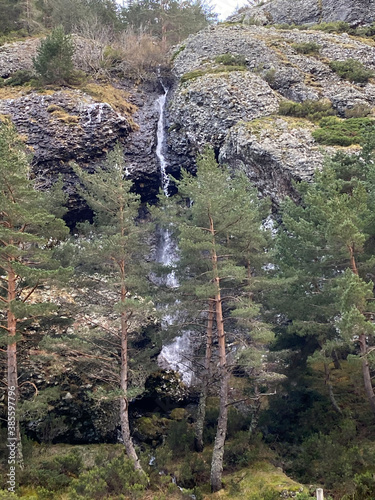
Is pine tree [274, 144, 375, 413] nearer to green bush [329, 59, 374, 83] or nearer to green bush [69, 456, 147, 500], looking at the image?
green bush [69, 456, 147, 500]

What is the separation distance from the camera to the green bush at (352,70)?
25031 mm

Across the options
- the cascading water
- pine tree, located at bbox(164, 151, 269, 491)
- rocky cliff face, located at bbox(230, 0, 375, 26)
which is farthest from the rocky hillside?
rocky cliff face, located at bbox(230, 0, 375, 26)

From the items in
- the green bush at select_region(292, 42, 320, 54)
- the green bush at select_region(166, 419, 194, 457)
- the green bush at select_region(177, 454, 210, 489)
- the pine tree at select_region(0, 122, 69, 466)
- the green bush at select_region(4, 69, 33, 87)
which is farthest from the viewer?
the green bush at select_region(292, 42, 320, 54)

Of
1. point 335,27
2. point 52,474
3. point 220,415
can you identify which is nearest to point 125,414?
point 52,474

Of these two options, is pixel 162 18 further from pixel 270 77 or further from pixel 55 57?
pixel 55 57

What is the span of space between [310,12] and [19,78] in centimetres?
2987

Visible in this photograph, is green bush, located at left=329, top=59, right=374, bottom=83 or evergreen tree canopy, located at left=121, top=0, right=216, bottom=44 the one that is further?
evergreen tree canopy, located at left=121, top=0, right=216, bottom=44

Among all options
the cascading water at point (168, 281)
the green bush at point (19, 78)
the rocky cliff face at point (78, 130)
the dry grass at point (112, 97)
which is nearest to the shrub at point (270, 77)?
the cascading water at point (168, 281)

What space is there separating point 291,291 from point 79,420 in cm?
879

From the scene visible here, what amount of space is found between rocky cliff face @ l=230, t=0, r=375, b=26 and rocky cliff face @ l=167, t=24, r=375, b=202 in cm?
631

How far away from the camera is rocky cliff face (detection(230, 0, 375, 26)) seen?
35.0 metres

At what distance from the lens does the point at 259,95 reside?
77.4 feet

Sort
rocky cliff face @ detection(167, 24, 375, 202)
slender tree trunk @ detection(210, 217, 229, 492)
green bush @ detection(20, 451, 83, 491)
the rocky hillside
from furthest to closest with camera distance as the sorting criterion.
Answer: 1. the rocky hillside
2. rocky cliff face @ detection(167, 24, 375, 202)
3. slender tree trunk @ detection(210, 217, 229, 492)
4. green bush @ detection(20, 451, 83, 491)

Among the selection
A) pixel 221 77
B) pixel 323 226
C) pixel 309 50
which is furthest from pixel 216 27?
pixel 323 226
